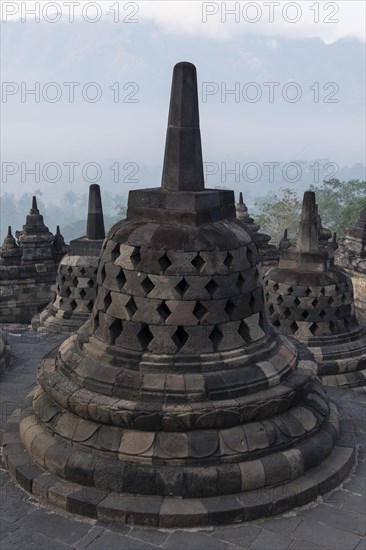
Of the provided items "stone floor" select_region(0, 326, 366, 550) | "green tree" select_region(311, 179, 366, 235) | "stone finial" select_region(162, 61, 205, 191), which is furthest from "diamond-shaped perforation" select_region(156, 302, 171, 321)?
"green tree" select_region(311, 179, 366, 235)

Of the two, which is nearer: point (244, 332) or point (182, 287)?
point (182, 287)

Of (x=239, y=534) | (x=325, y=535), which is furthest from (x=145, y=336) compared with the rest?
(x=325, y=535)

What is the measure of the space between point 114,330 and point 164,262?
90cm

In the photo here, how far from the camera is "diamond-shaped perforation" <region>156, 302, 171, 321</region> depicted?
5324 mm

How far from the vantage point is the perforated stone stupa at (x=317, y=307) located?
9.93 m

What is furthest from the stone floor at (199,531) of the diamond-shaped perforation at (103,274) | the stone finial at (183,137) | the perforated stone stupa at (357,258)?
the perforated stone stupa at (357,258)

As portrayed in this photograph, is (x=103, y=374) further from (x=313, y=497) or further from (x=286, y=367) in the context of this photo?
(x=313, y=497)

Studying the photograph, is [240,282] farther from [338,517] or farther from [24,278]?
[24,278]

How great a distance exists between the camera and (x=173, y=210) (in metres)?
5.45

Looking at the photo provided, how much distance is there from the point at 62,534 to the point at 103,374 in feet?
4.69

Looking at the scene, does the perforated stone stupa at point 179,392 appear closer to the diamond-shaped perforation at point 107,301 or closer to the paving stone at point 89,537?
the diamond-shaped perforation at point 107,301

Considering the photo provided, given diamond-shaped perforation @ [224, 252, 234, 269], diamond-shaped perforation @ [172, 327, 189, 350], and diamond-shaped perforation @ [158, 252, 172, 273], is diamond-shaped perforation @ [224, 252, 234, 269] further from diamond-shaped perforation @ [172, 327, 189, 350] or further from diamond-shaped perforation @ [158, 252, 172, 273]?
diamond-shaped perforation @ [172, 327, 189, 350]

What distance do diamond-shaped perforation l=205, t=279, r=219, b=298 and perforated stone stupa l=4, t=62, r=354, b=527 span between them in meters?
0.01

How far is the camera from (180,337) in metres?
5.39
